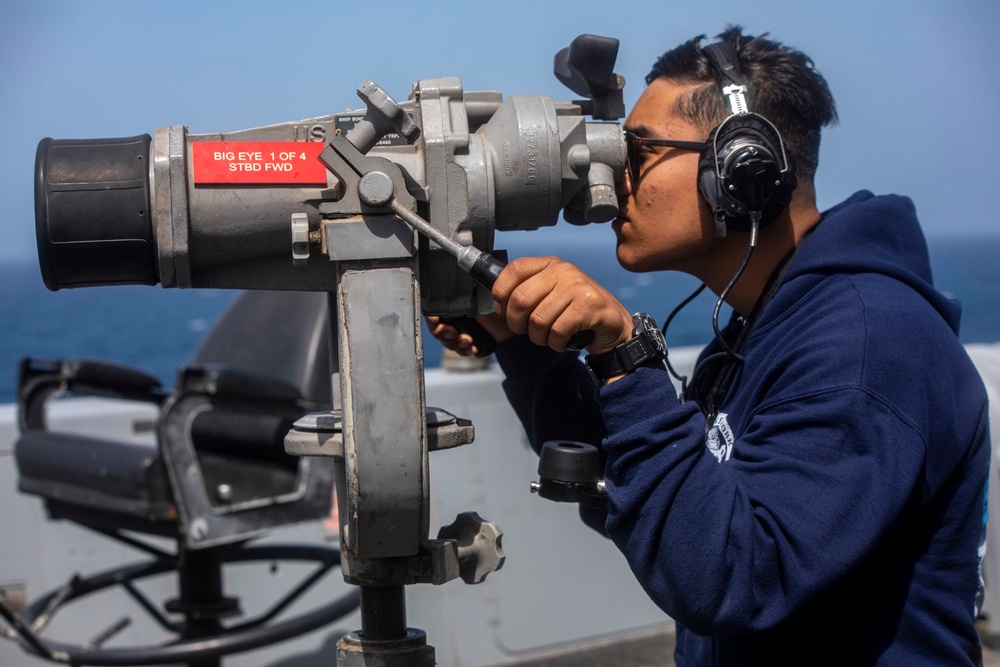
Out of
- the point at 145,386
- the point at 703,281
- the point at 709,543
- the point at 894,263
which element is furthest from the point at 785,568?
the point at 145,386

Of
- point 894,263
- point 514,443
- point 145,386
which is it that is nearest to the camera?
point 894,263

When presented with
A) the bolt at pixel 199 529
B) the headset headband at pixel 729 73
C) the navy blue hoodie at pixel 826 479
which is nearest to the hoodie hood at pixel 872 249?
the navy blue hoodie at pixel 826 479

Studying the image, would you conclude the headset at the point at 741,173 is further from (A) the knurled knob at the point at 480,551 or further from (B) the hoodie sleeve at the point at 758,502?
(A) the knurled knob at the point at 480,551

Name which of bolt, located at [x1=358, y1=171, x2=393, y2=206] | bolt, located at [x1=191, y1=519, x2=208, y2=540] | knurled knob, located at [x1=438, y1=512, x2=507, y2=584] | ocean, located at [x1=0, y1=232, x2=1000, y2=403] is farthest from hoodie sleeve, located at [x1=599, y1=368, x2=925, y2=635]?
ocean, located at [x1=0, y1=232, x2=1000, y2=403]

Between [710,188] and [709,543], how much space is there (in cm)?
58

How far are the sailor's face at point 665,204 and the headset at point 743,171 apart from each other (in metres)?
0.04

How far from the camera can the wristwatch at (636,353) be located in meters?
1.30

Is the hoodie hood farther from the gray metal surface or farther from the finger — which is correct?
the gray metal surface

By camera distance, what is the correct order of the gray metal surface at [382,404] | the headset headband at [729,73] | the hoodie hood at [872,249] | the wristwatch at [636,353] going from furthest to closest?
the headset headband at [729,73] → the hoodie hood at [872,249] → the wristwatch at [636,353] → the gray metal surface at [382,404]

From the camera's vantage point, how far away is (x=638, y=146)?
5.27ft

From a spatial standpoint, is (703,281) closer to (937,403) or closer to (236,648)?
(937,403)

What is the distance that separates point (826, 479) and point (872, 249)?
0.43m

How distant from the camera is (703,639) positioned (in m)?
1.56

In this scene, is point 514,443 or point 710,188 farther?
point 514,443
